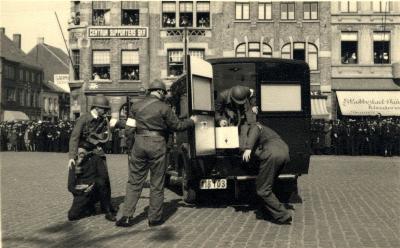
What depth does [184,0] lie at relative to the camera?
34.3 m

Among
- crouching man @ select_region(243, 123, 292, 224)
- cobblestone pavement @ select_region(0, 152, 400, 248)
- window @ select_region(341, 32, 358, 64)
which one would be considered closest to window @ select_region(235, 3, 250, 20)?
window @ select_region(341, 32, 358, 64)

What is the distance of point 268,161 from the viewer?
769cm

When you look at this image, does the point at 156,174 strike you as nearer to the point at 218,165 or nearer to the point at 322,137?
the point at 218,165

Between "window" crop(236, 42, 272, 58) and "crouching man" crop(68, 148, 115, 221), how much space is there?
2604cm

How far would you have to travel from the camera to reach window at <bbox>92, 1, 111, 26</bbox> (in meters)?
34.5

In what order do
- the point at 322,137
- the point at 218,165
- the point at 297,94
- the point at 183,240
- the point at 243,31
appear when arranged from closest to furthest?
the point at 183,240, the point at 218,165, the point at 297,94, the point at 322,137, the point at 243,31

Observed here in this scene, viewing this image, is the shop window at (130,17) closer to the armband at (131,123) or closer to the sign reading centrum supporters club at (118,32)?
the sign reading centrum supporters club at (118,32)

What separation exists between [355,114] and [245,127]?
2437 cm

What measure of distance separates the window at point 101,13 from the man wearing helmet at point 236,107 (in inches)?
1048

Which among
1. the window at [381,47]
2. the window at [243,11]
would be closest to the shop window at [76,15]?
the window at [243,11]

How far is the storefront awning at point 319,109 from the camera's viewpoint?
104 ft

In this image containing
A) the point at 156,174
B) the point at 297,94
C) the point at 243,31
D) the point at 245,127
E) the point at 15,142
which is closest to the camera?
the point at 156,174

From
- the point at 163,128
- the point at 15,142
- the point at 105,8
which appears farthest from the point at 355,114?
the point at 163,128

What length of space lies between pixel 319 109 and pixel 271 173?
2545 cm
